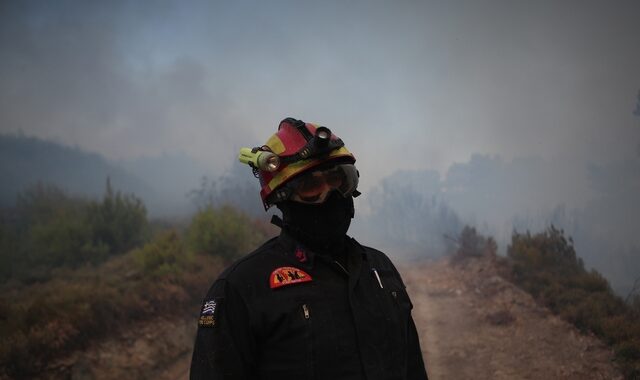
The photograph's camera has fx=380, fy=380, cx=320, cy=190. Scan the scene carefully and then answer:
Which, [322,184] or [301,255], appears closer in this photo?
[301,255]

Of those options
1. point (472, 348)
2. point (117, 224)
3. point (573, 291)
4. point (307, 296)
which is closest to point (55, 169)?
point (117, 224)

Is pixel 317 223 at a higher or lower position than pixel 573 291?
lower

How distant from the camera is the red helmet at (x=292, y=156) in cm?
224

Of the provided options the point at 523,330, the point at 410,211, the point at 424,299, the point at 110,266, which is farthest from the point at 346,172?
the point at 410,211

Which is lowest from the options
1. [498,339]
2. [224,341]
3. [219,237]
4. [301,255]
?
[498,339]

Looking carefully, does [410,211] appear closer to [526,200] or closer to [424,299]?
[526,200]

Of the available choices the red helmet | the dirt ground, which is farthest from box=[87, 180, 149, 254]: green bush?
the red helmet

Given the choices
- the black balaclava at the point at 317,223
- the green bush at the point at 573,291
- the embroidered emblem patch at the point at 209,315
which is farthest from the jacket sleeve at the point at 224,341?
the green bush at the point at 573,291

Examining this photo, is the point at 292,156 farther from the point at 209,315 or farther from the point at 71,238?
the point at 71,238

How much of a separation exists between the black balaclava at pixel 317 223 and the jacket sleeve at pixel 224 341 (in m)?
0.53

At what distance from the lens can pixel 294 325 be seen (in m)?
1.88

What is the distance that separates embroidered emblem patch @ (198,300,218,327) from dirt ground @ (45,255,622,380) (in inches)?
272

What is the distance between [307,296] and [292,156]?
2.68 feet

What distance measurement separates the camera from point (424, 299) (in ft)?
41.9
